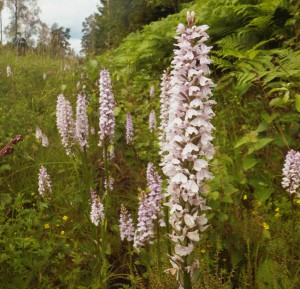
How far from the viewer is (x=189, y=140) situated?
146 cm

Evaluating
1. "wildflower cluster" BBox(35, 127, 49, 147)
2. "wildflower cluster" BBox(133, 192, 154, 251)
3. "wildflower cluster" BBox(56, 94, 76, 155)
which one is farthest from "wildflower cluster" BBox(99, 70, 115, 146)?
"wildflower cluster" BBox(35, 127, 49, 147)

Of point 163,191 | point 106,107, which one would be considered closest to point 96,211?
point 163,191

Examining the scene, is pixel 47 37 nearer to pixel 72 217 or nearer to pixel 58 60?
pixel 58 60

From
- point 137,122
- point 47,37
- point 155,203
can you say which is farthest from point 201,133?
point 47,37

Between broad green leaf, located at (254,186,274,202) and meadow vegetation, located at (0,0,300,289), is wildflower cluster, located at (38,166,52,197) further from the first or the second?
broad green leaf, located at (254,186,274,202)

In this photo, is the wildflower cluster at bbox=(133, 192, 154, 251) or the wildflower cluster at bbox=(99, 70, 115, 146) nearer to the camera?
the wildflower cluster at bbox=(133, 192, 154, 251)

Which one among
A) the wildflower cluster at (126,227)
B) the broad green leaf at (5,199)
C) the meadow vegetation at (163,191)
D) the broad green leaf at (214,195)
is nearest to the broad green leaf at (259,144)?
the meadow vegetation at (163,191)

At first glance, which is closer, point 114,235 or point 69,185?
point 114,235

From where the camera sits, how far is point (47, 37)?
10.5m

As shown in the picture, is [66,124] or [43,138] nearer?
[66,124]

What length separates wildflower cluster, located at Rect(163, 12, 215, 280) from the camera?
→ 145cm

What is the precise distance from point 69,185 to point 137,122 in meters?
1.50

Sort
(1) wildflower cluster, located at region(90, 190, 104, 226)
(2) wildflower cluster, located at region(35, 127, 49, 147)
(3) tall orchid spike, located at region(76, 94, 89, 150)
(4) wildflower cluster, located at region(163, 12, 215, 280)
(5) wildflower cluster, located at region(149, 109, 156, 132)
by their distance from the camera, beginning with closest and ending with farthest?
(4) wildflower cluster, located at region(163, 12, 215, 280) → (1) wildflower cluster, located at region(90, 190, 104, 226) → (3) tall orchid spike, located at region(76, 94, 89, 150) → (5) wildflower cluster, located at region(149, 109, 156, 132) → (2) wildflower cluster, located at region(35, 127, 49, 147)

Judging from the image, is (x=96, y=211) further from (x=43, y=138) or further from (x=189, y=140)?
(x=43, y=138)
